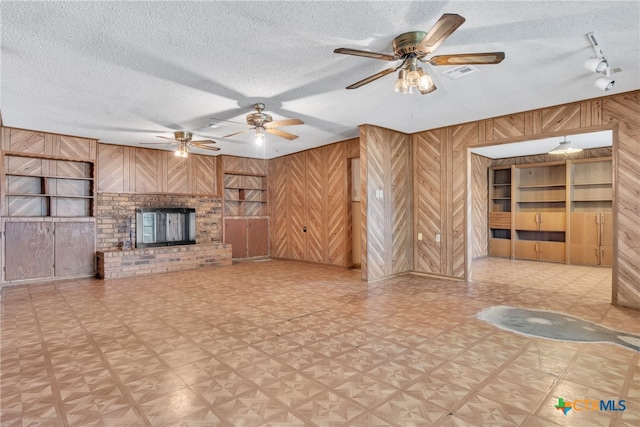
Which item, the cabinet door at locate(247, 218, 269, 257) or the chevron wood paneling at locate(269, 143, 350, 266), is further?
the cabinet door at locate(247, 218, 269, 257)

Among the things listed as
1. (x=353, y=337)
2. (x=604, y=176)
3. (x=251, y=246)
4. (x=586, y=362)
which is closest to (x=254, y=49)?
(x=353, y=337)

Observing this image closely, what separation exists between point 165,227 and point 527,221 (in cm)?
862

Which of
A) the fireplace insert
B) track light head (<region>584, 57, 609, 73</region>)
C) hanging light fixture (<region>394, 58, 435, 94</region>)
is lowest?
the fireplace insert

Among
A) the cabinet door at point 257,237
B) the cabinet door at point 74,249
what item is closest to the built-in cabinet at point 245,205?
the cabinet door at point 257,237

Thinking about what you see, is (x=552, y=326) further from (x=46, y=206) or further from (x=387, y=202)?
(x=46, y=206)

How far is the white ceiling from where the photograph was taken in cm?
244

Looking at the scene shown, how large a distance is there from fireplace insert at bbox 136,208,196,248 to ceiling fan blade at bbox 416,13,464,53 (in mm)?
6587

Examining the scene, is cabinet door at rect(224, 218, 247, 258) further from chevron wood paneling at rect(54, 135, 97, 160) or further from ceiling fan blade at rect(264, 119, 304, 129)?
ceiling fan blade at rect(264, 119, 304, 129)

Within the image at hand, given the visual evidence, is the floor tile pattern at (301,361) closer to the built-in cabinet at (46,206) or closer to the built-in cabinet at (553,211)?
the built-in cabinet at (46,206)

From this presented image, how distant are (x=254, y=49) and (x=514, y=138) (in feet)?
13.5

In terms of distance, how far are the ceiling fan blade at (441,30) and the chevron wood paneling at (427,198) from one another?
3691mm

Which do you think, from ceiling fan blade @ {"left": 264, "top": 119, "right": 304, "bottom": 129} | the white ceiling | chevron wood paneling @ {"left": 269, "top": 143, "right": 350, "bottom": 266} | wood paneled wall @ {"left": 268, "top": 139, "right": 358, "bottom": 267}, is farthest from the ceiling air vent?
chevron wood paneling @ {"left": 269, "top": 143, "right": 350, "bottom": 266}

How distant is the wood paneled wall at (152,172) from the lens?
22.4 ft

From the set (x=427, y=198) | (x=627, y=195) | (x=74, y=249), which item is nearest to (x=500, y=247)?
(x=427, y=198)
